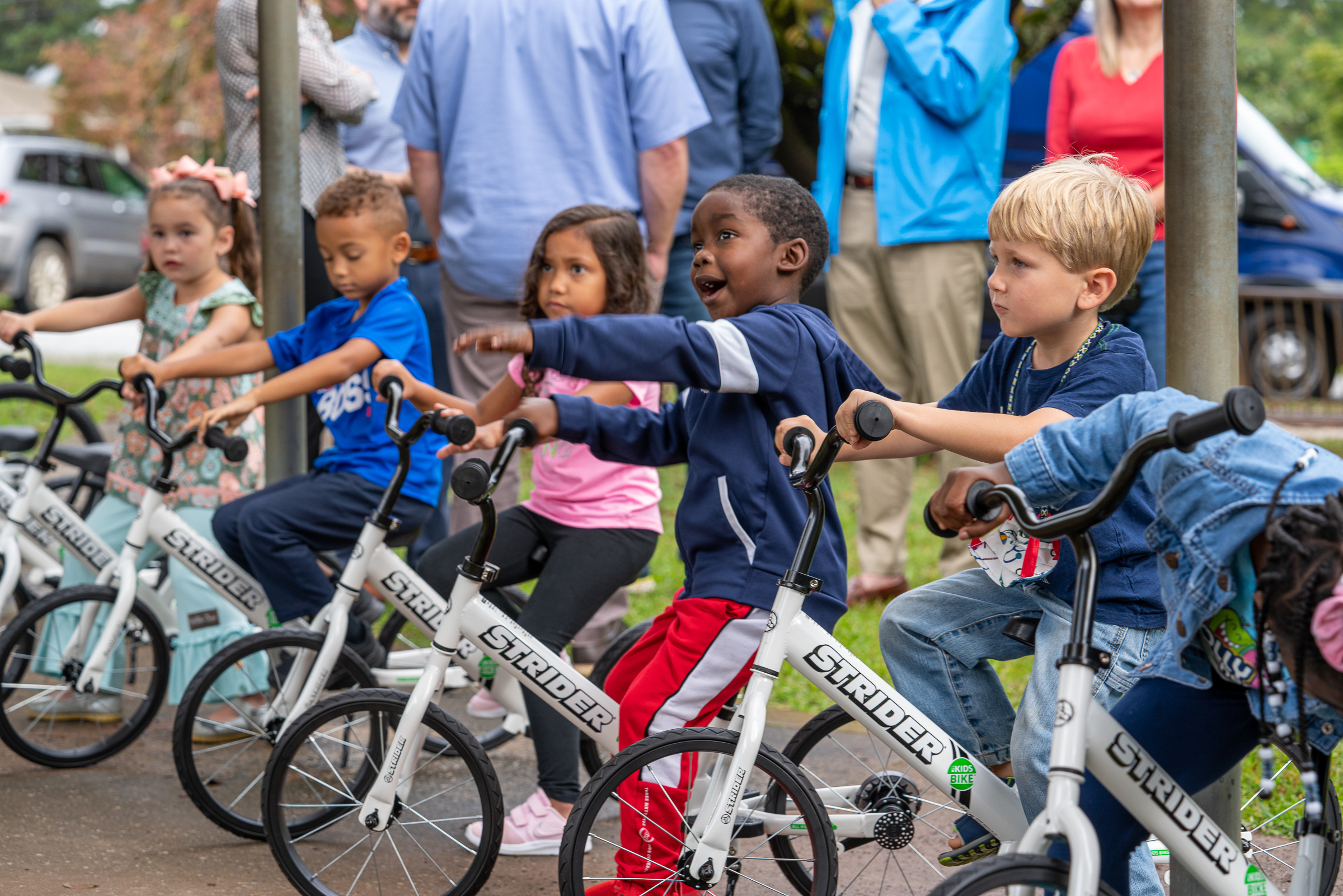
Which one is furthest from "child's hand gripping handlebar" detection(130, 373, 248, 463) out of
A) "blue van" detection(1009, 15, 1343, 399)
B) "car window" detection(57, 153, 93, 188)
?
"car window" detection(57, 153, 93, 188)

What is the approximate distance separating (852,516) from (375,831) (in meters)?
4.77

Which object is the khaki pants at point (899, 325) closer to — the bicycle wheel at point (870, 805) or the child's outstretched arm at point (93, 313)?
the bicycle wheel at point (870, 805)

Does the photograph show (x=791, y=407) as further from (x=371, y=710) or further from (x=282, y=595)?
(x=282, y=595)

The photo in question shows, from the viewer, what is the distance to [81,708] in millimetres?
4488

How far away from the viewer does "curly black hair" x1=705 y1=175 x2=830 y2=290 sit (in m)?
3.07

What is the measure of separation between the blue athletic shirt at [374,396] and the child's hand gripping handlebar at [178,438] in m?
0.31

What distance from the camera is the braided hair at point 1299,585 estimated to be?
2127 millimetres

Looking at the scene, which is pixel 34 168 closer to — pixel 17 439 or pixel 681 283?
pixel 17 439

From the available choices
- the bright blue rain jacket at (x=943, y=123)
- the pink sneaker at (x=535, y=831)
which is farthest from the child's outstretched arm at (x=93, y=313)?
the bright blue rain jacket at (x=943, y=123)

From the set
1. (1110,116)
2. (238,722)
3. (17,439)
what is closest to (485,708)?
(238,722)

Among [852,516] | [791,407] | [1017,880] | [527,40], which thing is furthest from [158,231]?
[852,516]

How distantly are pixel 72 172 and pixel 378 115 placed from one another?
45.9 ft

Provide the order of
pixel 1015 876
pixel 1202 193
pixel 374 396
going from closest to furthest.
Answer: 1. pixel 1015 876
2. pixel 1202 193
3. pixel 374 396

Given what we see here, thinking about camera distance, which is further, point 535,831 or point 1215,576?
point 535,831
